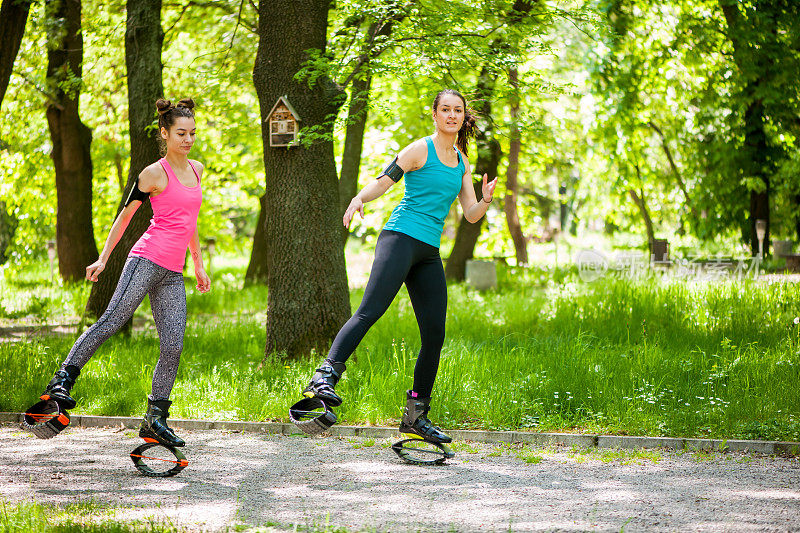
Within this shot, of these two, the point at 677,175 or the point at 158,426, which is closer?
the point at 158,426

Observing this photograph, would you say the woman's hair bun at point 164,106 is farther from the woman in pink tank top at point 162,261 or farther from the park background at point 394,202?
the park background at point 394,202

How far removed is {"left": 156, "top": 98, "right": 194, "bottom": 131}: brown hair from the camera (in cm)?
512

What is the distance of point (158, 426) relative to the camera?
200 inches

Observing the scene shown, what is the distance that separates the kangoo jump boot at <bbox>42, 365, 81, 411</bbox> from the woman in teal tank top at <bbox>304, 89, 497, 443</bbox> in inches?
58.5

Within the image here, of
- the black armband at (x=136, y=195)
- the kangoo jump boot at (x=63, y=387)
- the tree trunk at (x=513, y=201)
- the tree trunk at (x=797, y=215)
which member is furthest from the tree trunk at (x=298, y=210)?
the tree trunk at (x=797, y=215)

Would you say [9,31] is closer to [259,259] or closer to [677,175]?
[259,259]

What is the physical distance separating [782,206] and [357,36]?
59.6 feet

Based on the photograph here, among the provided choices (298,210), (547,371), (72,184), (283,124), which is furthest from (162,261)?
(72,184)

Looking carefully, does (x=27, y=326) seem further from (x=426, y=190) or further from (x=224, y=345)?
(x=426, y=190)

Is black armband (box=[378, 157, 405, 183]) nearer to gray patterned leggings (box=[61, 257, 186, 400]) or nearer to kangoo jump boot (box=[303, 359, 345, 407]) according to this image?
kangoo jump boot (box=[303, 359, 345, 407])

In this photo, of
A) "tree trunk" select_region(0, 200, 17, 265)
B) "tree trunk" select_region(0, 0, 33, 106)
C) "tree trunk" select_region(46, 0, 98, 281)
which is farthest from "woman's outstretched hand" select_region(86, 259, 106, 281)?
"tree trunk" select_region(0, 200, 17, 265)

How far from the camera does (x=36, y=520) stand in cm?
388

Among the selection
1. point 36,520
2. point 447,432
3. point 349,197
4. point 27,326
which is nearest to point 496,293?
point 349,197

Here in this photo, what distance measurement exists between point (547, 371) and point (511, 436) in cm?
117
